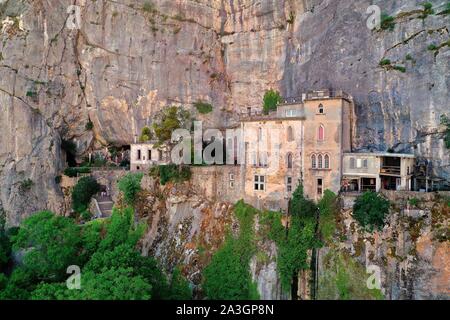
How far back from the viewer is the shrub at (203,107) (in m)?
45.2

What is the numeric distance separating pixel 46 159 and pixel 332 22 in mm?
34001

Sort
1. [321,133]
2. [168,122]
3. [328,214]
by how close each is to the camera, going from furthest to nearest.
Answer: [168,122]
[321,133]
[328,214]

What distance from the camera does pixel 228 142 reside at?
40500mm

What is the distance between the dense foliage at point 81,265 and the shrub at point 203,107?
20.8 m

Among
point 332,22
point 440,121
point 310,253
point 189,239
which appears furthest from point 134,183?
point 440,121

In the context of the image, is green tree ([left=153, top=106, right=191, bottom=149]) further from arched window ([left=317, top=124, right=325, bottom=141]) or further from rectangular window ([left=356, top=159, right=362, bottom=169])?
rectangular window ([left=356, top=159, right=362, bottom=169])

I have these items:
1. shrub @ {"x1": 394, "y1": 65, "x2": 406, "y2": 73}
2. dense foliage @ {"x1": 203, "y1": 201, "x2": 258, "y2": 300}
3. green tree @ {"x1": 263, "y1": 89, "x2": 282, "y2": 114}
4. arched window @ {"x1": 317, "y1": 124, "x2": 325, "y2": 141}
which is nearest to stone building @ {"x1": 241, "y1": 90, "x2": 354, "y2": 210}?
arched window @ {"x1": 317, "y1": 124, "x2": 325, "y2": 141}

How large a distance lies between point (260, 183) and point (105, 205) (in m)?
18.4

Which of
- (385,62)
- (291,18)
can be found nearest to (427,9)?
(385,62)

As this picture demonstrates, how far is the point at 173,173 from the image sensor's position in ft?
118

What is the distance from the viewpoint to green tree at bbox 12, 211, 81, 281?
24703mm

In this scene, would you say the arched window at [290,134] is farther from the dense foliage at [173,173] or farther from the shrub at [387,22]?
the shrub at [387,22]

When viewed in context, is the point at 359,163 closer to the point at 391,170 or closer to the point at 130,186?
the point at 391,170

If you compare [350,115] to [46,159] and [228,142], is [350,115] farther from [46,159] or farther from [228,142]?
[46,159]
